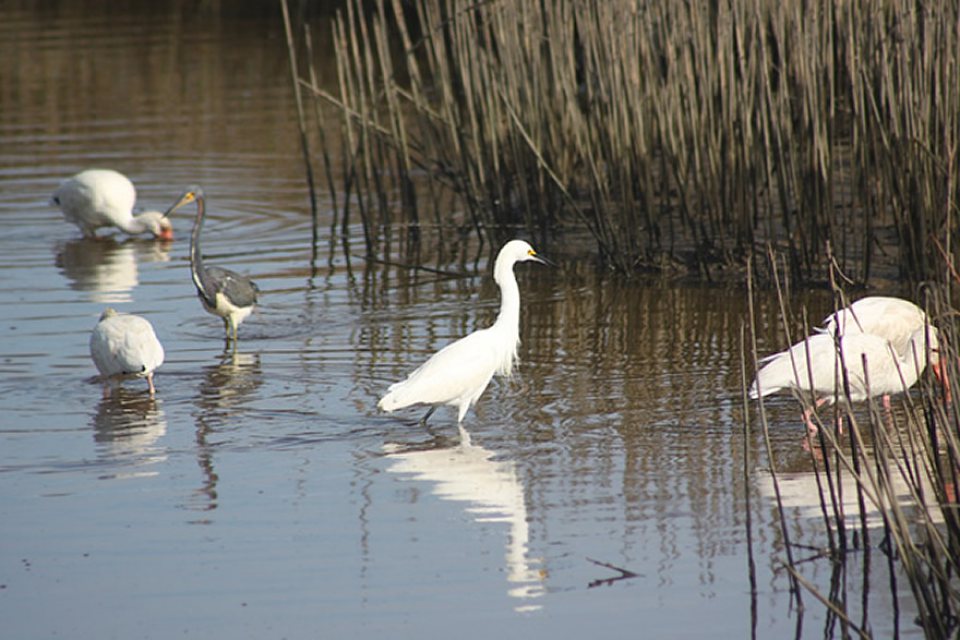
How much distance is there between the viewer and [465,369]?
7000 mm

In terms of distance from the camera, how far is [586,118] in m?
10.1

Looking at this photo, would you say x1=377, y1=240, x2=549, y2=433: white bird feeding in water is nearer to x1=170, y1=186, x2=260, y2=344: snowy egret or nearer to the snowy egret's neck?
the snowy egret's neck

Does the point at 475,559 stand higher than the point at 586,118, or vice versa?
the point at 586,118

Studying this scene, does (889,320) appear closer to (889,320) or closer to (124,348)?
(889,320)

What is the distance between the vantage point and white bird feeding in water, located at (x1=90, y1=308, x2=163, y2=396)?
7.54 m

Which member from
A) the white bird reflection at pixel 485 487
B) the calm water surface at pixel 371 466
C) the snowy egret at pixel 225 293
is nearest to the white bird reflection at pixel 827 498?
the calm water surface at pixel 371 466

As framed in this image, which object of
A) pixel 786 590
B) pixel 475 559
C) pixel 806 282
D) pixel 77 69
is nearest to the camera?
pixel 786 590

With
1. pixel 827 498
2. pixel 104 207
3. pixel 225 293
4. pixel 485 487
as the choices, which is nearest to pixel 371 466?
pixel 485 487

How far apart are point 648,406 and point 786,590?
2.37m

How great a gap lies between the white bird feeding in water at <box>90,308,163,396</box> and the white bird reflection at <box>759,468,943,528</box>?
3.21 meters

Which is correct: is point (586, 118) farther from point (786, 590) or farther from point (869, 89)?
point (786, 590)

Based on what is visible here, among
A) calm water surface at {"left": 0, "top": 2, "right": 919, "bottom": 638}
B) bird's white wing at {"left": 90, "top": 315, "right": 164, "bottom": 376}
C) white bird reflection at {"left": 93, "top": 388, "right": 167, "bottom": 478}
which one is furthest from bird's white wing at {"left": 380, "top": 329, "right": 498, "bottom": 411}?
bird's white wing at {"left": 90, "top": 315, "right": 164, "bottom": 376}

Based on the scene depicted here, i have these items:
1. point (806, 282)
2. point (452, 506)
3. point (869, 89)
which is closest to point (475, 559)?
point (452, 506)

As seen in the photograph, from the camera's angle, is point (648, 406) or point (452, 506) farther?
point (648, 406)
